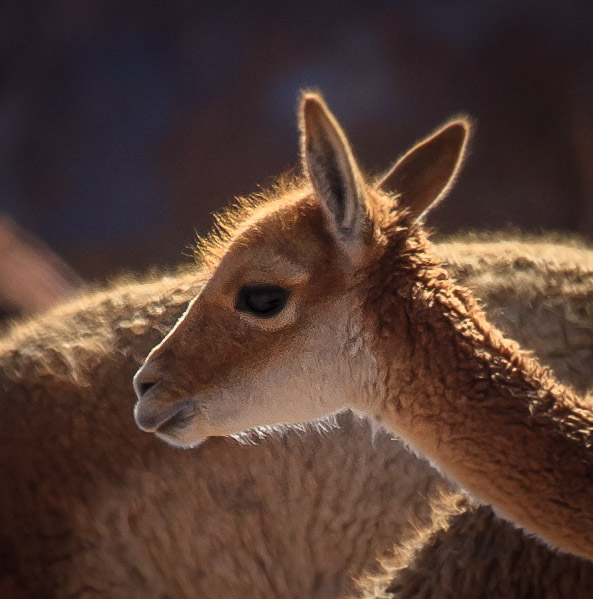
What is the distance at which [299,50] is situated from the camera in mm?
10609

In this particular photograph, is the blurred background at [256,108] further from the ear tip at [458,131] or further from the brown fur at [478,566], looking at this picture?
the brown fur at [478,566]

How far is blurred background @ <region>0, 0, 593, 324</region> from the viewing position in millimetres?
10062

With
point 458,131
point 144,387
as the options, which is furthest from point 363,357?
point 458,131

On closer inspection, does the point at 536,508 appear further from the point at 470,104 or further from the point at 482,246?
the point at 470,104

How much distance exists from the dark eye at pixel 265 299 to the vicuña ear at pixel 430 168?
1.71ft

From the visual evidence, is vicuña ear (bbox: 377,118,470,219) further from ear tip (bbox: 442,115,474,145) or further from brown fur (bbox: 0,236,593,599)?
brown fur (bbox: 0,236,593,599)

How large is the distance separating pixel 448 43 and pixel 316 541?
7.87 metres

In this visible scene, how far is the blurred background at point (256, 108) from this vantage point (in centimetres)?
1006

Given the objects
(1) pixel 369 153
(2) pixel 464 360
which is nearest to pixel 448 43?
(1) pixel 369 153

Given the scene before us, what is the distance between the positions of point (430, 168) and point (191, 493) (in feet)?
5.46

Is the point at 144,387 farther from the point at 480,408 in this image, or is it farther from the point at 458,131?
the point at 458,131

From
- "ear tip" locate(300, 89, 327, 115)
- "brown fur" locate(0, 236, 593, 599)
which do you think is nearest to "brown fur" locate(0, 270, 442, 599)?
"brown fur" locate(0, 236, 593, 599)

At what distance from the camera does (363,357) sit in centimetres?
248

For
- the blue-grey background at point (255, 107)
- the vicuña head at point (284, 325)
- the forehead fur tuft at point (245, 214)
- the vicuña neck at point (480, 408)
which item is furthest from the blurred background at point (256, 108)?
the vicuña neck at point (480, 408)
